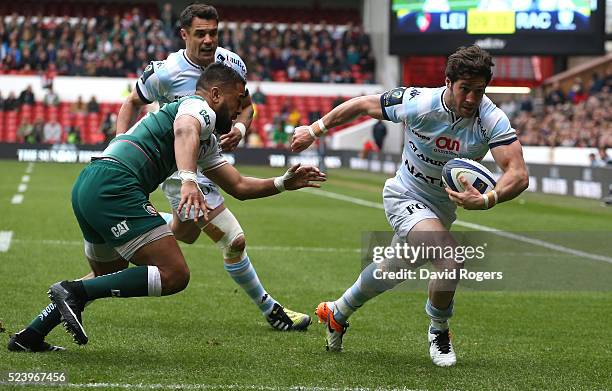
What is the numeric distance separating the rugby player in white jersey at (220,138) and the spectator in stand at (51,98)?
37.6 m

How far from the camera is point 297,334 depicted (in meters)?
8.27

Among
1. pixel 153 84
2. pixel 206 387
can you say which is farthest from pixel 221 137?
pixel 206 387

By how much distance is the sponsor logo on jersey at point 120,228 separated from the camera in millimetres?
6599

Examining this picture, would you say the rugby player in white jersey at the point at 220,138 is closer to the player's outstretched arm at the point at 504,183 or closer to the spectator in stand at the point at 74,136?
the player's outstretched arm at the point at 504,183

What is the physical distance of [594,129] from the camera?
102ft

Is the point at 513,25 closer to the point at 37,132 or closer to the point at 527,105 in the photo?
the point at 527,105

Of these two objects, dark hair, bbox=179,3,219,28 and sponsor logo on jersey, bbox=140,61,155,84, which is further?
sponsor logo on jersey, bbox=140,61,155,84

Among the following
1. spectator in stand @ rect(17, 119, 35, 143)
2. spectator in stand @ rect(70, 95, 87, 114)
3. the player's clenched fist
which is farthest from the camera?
spectator in stand @ rect(70, 95, 87, 114)

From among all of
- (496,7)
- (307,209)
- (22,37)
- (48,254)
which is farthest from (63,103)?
(48,254)

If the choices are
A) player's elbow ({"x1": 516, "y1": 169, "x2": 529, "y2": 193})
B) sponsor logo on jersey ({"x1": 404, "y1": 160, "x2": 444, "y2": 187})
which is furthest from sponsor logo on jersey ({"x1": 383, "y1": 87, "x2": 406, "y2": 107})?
player's elbow ({"x1": 516, "y1": 169, "x2": 529, "y2": 193})

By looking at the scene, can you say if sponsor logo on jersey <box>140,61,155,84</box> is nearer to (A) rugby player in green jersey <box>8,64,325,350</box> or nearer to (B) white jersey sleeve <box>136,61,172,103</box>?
(B) white jersey sleeve <box>136,61,172,103</box>

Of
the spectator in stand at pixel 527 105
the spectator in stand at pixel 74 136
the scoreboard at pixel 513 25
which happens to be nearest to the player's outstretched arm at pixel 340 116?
the scoreboard at pixel 513 25

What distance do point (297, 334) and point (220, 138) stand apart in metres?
1.58

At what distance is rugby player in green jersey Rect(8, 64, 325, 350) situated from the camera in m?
6.55
